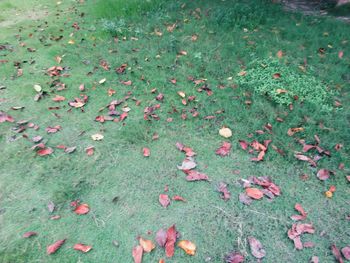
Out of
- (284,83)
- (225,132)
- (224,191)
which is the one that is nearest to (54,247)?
(224,191)

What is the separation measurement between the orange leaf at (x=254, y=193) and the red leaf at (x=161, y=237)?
2.71 ft

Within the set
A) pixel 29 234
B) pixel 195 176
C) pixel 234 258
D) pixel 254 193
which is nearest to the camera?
pixel 234 258

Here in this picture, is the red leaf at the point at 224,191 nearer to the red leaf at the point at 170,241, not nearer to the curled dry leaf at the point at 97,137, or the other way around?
the red leaf at the point at 170,241

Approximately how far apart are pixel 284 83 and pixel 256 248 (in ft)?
7.54

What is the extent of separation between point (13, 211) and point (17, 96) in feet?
6.15

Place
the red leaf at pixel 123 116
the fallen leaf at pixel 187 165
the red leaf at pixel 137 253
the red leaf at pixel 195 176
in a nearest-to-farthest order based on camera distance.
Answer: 1. the red leaf at pixel 137 253
2. the red leaf at pixel 195 176
3. the fallen leaf at pixel 187 165
4. the red leaf at pixel 123 116

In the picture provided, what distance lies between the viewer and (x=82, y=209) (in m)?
2.35

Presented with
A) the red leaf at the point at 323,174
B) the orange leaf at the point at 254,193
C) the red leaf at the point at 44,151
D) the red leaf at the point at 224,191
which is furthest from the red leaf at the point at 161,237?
the red leaf at the point at 323,174

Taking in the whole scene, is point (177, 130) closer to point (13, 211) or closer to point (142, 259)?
point (142, 259)

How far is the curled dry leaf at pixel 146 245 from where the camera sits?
2096 mm

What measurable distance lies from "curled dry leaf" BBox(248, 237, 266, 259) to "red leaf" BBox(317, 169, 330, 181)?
96 centimetres

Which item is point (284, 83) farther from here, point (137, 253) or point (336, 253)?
point (137, 253)

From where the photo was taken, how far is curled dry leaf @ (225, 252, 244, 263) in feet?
6.69

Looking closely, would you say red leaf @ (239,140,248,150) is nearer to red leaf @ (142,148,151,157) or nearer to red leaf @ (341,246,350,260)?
red leaf @ (142,148,151,157)
